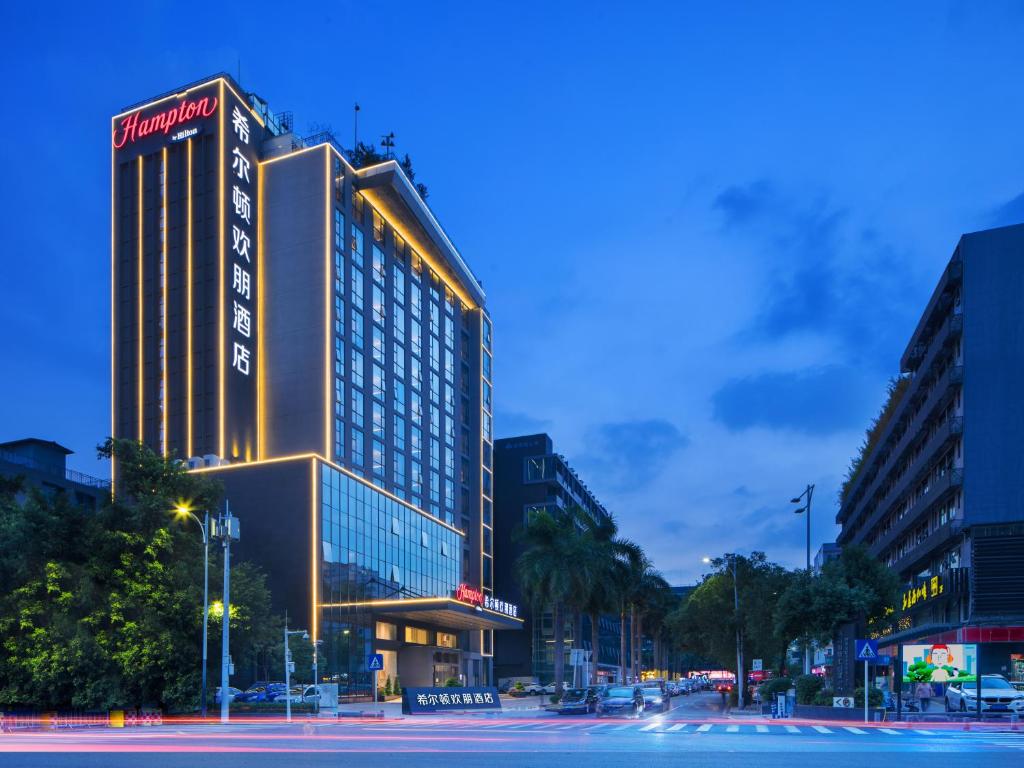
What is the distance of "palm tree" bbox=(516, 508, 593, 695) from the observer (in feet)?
233

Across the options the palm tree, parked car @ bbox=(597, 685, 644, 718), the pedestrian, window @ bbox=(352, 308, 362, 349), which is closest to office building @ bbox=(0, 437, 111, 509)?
window @ bbox=(352, 308, 362, 349)

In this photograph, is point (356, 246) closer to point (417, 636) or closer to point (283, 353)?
point (283, 353)

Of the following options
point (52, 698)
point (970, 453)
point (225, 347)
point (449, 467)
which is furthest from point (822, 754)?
point (449, 467)

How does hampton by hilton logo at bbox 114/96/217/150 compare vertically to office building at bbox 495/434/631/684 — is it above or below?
above

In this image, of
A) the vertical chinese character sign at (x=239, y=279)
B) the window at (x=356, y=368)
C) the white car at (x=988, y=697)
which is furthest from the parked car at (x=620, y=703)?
the window at (x=356, y=368)

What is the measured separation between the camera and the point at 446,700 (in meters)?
49.3

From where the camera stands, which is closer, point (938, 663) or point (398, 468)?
point (938, 663)

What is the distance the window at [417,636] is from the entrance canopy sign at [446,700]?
3560cm

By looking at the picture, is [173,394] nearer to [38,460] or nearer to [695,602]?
[38,460]

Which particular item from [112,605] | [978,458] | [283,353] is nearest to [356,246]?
[283,353]

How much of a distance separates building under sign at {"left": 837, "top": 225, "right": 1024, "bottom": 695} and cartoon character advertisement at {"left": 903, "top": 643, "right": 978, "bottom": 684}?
278 inches

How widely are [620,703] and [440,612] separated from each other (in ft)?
112

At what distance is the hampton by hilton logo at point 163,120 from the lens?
260 ft

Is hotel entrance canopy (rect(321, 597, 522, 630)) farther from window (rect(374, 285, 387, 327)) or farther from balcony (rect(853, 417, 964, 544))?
balcony (rect(853, 417, 964, 544))
